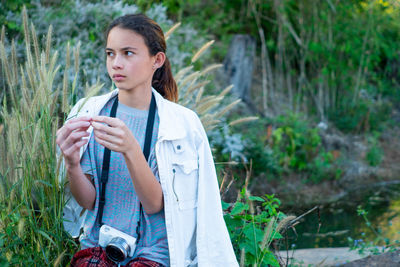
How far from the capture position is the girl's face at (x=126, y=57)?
6.73ft

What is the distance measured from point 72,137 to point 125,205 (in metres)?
0.39

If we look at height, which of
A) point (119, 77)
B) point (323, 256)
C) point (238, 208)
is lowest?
point (323, 256)

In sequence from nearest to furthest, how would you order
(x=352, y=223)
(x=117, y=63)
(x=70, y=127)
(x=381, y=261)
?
1. (x=70, y=127)
2. (x=117, y=63)
3. (x=381, y=261)
4. (x=352, y=223)

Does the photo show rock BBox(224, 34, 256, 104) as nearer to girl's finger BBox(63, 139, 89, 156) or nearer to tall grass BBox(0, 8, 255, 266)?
tall grass BBox(0, 8, 255, 266)

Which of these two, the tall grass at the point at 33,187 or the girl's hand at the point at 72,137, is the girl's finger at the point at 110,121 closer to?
the girl's hand at the point at 72,137

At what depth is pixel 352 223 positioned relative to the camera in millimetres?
5285

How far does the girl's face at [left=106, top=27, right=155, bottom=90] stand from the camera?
2.05 metres

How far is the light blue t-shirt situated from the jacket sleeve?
0.53 ft

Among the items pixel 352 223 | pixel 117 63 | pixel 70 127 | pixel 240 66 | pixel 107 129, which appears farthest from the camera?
pixel 240 66

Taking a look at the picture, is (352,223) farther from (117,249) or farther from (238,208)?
(117,249)

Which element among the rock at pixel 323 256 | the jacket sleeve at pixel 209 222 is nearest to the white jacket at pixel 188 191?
the jacket sleeve at pixel 209 222

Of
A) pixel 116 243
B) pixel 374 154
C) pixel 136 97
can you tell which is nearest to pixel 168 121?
pixel 136 97

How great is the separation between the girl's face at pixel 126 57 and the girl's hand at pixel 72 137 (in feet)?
0.85

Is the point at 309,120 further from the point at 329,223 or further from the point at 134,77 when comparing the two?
the point at 134,77
